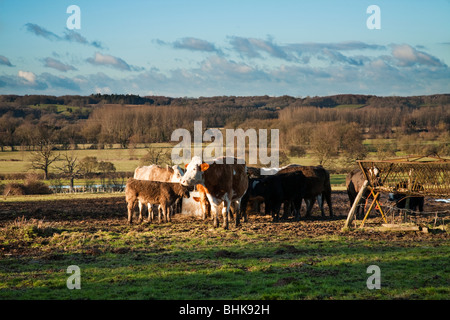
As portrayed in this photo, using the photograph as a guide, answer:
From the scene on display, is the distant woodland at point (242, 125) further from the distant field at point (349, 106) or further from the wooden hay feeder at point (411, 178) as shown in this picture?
the wooden hay feeder at point (411, 178)

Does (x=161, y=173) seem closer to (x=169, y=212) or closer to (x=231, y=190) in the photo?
(x=169, y=212)

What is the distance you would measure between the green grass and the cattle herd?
1.90 metres

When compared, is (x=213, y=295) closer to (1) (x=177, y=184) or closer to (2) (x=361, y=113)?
(1) (x=177, y=184)

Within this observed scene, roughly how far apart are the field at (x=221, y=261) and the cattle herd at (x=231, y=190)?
941mm

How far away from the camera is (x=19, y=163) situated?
58000 millimetres

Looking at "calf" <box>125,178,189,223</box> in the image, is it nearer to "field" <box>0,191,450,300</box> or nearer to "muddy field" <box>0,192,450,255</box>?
"muddy field" <box>0,192,450,255</box>

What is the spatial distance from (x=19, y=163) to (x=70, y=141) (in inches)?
564

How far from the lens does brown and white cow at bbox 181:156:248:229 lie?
50.9 ft

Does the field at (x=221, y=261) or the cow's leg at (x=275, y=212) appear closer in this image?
the field at (x=221, y=261)

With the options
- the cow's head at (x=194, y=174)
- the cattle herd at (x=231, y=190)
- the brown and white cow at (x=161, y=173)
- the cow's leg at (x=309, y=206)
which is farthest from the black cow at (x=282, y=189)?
the brown and white cow at (x=161, y=173)

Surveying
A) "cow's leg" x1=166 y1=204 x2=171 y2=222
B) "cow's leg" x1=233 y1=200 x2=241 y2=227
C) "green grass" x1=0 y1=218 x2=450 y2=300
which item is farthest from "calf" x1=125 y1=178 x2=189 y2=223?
"green grass" x1=0 y1=218 x2=450 y2=300

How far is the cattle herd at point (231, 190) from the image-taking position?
52.2 ft

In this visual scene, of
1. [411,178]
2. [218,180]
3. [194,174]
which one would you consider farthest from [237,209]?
[411,178]
